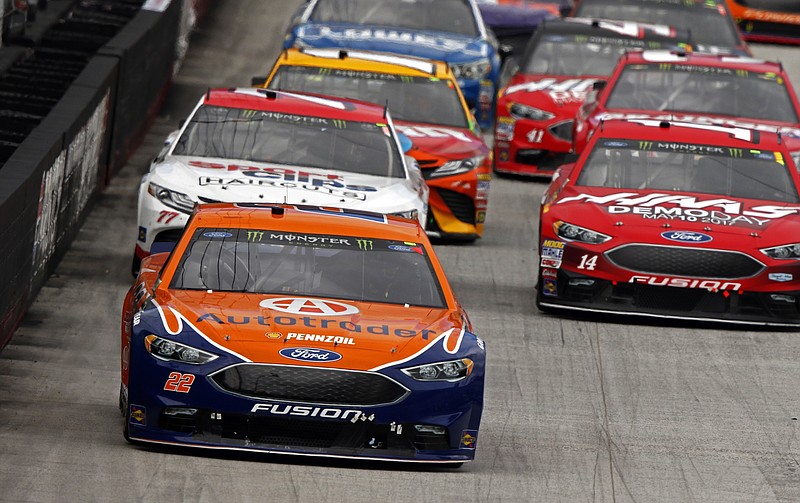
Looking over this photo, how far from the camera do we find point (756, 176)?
14.4m

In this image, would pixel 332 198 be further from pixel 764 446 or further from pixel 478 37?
pixel 478 37

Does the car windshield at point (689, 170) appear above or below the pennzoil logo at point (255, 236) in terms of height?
below

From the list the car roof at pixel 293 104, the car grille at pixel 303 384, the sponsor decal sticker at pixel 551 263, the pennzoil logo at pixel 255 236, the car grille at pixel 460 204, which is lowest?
the car grille at pixel 460 204

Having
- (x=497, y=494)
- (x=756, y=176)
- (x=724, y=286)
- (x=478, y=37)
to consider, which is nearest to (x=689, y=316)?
(x=724, y=286)

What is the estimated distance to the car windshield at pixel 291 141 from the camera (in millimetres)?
13922

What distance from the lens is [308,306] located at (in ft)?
→ 30.9

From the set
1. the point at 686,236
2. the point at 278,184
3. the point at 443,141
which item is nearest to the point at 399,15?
the point at 443,141

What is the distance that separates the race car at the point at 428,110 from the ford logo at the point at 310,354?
703cm

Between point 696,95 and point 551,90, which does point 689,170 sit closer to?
point 696,95

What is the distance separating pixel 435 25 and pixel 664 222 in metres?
8.34

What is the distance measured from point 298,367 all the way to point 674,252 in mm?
5101

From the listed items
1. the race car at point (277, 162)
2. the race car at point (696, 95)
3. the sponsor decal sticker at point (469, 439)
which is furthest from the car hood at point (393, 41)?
the sponsor decal sticker at point (469, 439)

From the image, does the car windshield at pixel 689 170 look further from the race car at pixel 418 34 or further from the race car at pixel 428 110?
the race car at pixel 418 34

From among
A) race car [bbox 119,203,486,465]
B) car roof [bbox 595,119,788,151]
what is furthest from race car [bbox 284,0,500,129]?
race car [bbox 119,203,486,465]
